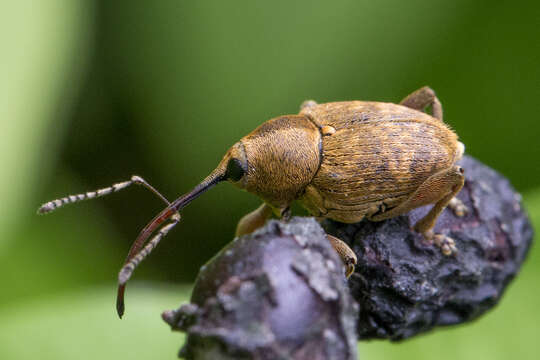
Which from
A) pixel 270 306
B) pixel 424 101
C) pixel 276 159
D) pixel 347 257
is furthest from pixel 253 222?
pixel 270 306

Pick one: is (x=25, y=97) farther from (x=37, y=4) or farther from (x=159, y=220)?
(x=159, y=220)

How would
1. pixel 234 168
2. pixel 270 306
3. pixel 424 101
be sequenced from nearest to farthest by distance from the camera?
pixel 270 306, pixel 234 168, pixel 424 101

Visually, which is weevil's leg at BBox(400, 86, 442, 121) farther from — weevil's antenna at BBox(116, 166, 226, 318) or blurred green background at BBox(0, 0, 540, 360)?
weevil's antenna at BBox(116, 166, 226, 318)

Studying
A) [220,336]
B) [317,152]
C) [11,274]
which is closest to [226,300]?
[220,336]

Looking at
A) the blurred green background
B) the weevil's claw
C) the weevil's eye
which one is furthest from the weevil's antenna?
the blurred green background

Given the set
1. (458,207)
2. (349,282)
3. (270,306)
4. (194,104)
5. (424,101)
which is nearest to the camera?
(270,306)

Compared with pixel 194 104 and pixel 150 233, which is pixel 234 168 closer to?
pixel 150 233

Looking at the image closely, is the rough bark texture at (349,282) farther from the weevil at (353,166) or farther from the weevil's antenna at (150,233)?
the weevil's antenna at (150,233)
